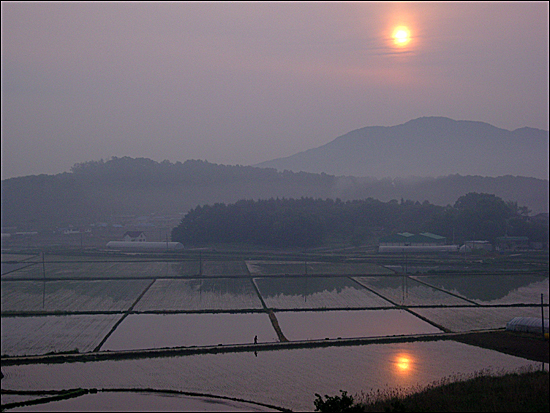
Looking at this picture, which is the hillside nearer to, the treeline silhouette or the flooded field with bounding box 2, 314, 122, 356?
the treeline silhouette

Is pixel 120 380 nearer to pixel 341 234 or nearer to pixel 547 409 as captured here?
pixel 547 409

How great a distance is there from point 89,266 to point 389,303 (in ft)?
50.0

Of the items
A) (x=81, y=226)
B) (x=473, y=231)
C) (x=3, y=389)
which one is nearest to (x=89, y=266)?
(x=3, y=389)

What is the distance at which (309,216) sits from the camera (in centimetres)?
3856

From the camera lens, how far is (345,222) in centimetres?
4325

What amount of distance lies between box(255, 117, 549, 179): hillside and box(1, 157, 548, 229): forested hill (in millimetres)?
54704

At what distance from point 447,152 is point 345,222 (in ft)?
448

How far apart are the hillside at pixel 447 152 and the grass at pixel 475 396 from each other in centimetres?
13630

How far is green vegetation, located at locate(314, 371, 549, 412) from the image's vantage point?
8.20 m

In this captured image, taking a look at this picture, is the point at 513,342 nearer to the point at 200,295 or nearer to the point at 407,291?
the point at 407,291

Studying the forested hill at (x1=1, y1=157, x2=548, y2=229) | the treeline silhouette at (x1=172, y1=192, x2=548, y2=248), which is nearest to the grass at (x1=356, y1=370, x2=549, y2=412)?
the treeline silhouette at (x1=172, y1=192, x2=548, y2=248)

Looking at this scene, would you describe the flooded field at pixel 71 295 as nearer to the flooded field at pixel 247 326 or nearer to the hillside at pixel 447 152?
the flooded field at pixel 247 326

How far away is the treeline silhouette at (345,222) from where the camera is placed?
3616 cm

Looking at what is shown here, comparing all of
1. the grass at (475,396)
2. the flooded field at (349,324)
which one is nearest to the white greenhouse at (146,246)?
the flooded field at (349,324)
